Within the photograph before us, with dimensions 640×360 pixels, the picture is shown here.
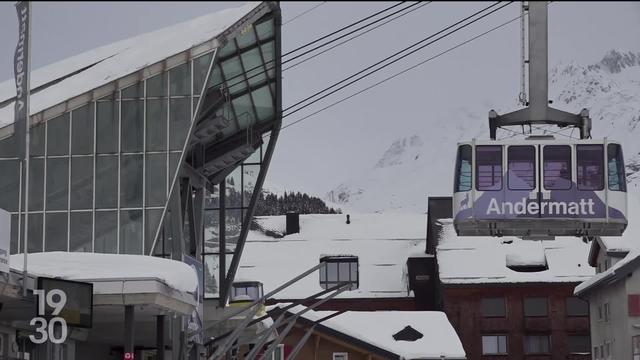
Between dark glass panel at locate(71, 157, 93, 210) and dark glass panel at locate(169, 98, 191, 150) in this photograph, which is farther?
dark glass panel at locate(169, 98, 191, 150)

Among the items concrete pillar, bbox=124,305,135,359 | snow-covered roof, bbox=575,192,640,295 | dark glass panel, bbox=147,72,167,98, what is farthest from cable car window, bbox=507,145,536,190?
snow-covered roof, bbox=575,192,640,295

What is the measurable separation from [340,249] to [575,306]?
20.0 m

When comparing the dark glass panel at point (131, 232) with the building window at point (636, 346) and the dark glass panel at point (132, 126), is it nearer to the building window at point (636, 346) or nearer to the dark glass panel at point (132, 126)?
the dark glass panel at point (132, 126)

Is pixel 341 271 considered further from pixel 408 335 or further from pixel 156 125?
pixel 156 125

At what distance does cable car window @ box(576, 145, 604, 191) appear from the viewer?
3844 cm

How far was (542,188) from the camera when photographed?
3841 centimetres

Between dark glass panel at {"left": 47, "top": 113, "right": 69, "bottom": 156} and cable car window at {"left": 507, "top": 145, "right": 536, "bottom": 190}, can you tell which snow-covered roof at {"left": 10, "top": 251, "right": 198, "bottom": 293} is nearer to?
cable car window at {"left": 507, "top": 145, "right": 536, "bottom": 190}

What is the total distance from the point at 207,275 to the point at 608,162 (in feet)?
69.9

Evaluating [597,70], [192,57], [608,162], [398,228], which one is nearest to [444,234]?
[398,228]

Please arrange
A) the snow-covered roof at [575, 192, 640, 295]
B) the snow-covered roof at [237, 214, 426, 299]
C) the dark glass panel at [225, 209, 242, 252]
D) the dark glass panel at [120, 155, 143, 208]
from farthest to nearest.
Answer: the snow-covered roof at [237, 214, 426, 299] → the snow-covered roof at [575, 192, 640, 295] → the dark glass panel at [225, 209, 242, 252] → the dark glass panel at [120, 155, 143, 208]

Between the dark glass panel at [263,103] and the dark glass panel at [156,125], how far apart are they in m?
8.84

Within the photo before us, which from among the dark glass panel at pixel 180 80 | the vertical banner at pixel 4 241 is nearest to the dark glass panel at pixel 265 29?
the dark glass panel at pixel 180 80

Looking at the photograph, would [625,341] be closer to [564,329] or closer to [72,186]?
[564,329]

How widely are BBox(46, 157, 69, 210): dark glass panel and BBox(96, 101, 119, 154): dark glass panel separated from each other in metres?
1.21
